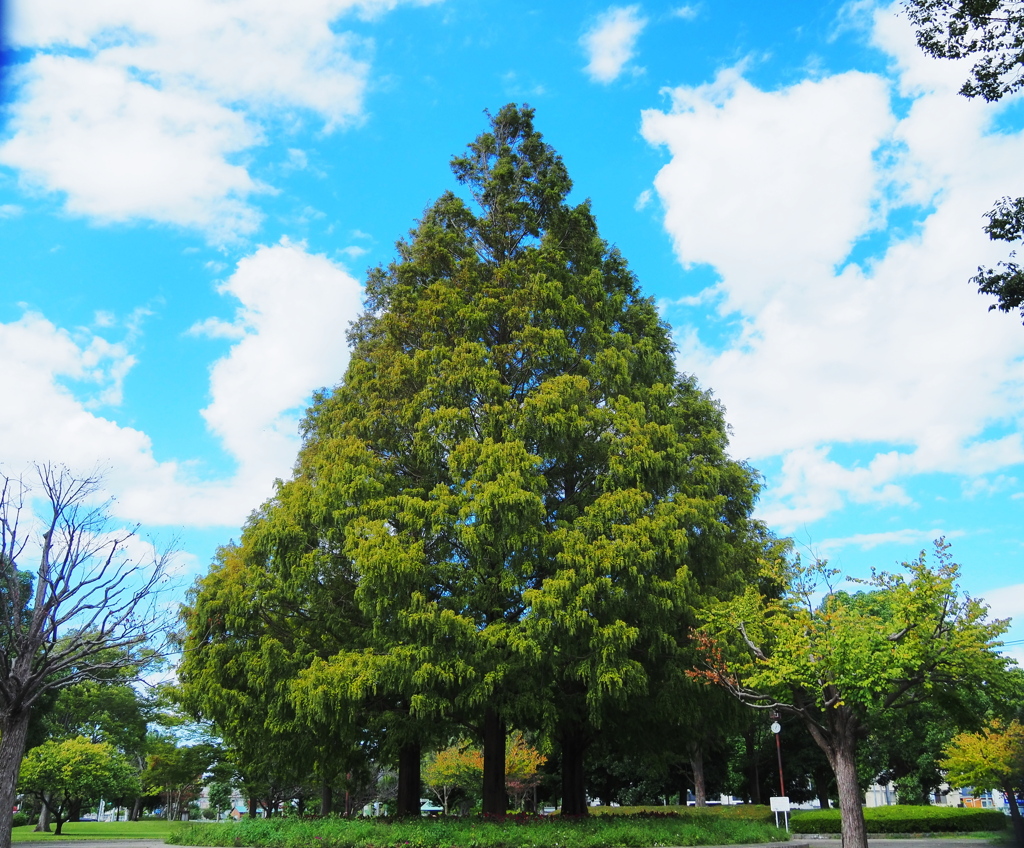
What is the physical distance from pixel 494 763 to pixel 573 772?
305 centimetres

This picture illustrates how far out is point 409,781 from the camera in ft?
62.4

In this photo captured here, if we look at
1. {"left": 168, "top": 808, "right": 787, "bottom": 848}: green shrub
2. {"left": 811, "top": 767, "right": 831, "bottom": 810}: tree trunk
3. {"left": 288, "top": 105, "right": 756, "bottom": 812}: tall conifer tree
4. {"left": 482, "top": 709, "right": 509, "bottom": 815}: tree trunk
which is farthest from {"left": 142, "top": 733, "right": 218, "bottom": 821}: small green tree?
{"left": 811, "top": 767, "right": 831, "bottom": 810}: tree trunk

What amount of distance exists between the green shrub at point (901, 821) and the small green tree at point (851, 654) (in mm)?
15709

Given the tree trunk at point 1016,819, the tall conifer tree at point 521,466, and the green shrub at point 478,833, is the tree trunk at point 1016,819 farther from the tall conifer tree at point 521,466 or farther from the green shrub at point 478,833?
the green shrub at point 478,833

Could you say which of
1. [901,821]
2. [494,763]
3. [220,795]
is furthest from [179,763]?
[901,821]

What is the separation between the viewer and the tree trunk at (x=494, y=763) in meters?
16.1

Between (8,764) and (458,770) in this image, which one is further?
(458,770)

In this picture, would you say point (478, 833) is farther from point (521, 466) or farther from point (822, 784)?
point (822, 784)

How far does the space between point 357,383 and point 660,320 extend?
9.34 meters

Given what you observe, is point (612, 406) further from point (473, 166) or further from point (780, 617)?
point (473, 166)

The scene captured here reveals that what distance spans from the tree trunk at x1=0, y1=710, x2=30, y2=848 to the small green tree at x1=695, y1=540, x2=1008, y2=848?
13.5 metres

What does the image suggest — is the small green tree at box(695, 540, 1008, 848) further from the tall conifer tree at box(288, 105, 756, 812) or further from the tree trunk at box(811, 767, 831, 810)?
the tree trunk at box(811, 767, 831, 810)

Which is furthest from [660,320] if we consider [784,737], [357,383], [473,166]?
[784,737]

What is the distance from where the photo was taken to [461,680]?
570 inches
